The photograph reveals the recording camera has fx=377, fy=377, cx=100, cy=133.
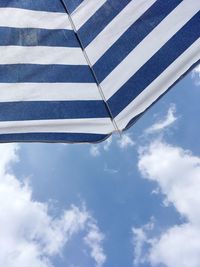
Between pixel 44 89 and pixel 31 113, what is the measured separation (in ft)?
0.55

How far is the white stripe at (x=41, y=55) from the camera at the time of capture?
217 cm

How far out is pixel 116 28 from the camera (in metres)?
2.28

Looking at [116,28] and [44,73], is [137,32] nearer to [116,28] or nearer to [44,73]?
[116,28]

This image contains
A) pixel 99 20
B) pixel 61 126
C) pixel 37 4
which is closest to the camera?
pixel 37 4

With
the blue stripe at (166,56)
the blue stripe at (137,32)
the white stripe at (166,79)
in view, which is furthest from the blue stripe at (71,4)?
the white stripe at (166,79)

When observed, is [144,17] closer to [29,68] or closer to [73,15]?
[73,15]

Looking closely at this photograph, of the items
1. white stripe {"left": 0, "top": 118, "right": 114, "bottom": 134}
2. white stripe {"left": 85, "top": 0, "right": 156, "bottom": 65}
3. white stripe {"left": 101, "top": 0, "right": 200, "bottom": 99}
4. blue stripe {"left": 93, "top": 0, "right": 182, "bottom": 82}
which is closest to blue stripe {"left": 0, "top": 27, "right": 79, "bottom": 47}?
white stripe {"left": 85, "top": 0, "right": 156, "bottom": 65}

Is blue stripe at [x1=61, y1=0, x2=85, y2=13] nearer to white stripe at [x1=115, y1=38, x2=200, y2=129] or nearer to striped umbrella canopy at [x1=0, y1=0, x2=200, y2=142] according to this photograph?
striped umbrella canopy at [x1=0, y1=0, x2=200, y2=142]

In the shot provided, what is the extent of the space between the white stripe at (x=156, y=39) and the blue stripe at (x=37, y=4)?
0.50 meters

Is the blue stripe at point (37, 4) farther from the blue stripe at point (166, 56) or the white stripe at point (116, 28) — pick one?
the blue stripe at point (166, 56)

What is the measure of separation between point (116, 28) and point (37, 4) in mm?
485

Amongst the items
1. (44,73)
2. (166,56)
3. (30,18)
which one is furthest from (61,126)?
(166,56)

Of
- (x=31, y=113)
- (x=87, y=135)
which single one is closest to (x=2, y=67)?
(x=31, y=113)

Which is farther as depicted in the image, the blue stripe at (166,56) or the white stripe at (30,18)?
the blue stripe at (166,56)
